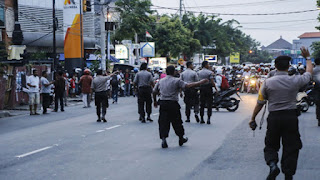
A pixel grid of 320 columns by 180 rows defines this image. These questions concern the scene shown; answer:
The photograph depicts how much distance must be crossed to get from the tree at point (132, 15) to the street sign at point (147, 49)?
12.0 ft

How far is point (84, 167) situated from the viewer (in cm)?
900

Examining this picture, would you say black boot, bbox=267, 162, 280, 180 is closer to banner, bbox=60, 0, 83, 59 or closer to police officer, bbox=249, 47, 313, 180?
police officer, bbox=249, 47, 313, 180

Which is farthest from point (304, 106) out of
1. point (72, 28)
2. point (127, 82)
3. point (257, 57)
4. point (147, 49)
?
point (257, 57)

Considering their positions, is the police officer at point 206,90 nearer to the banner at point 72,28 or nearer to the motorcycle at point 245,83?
the motorcycle at point 245,83

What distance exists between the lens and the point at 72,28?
42.5 meters

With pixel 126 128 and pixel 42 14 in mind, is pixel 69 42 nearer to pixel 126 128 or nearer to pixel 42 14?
pixel 42 14

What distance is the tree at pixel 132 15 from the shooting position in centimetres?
5186

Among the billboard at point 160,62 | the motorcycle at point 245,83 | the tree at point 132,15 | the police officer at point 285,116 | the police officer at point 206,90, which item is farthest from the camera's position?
the billboard at point 160,62

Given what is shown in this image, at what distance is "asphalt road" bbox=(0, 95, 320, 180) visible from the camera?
8461 mm

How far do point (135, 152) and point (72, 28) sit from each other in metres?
33.1

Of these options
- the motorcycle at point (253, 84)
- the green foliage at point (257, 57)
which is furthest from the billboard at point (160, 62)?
the green foliage at point (257, 57)

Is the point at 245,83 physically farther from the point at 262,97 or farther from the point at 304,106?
the point at 262,97

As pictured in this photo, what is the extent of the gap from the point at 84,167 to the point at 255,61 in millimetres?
157677

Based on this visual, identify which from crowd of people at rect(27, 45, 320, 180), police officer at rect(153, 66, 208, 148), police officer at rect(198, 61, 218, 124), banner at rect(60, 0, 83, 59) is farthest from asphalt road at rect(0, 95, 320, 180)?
banner at rect(60, 0, 83, 59)
